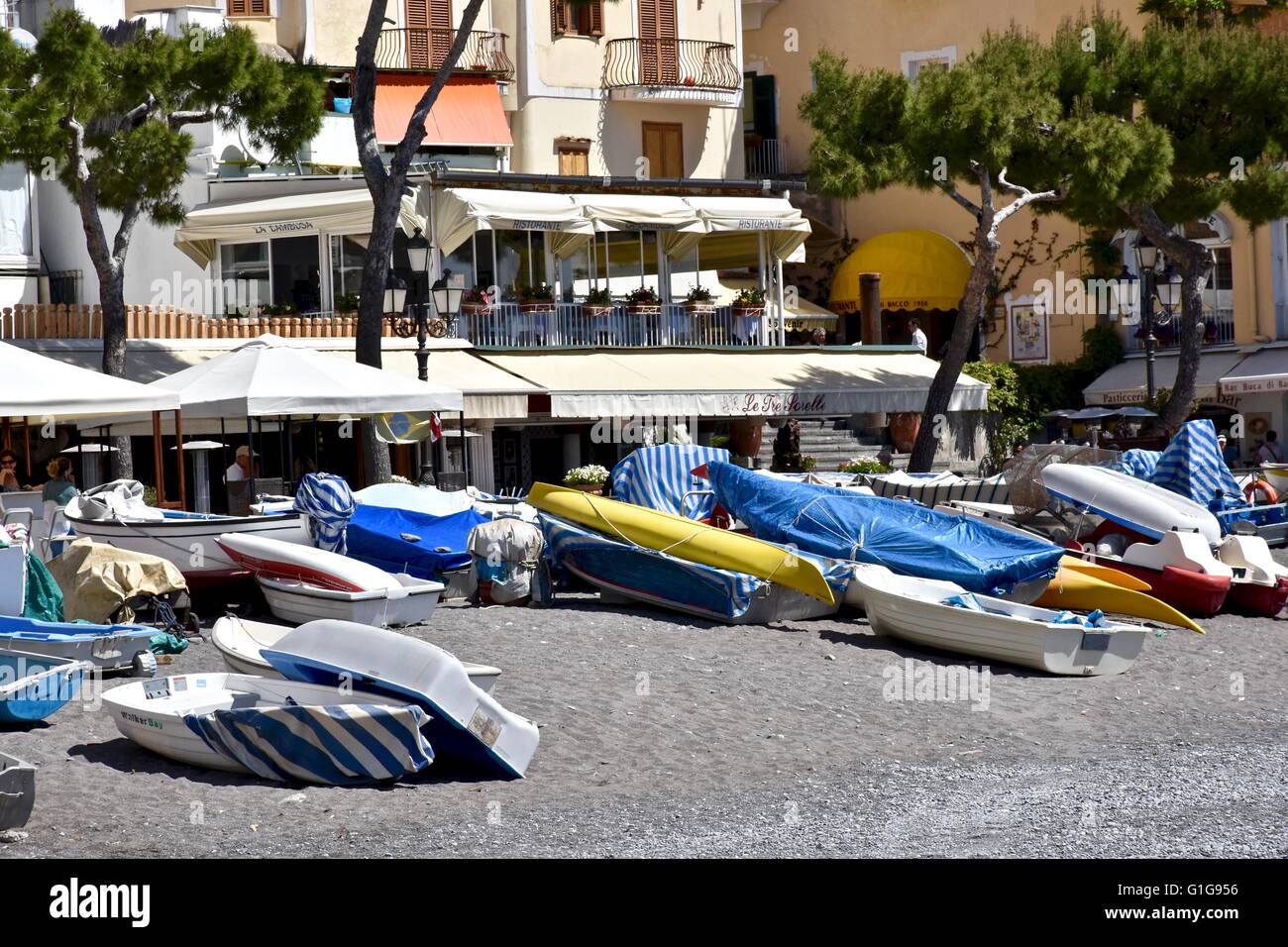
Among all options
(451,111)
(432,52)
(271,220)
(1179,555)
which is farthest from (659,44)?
(1179,555)

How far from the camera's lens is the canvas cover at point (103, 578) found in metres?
14.7

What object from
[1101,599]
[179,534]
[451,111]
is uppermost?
[451,111]

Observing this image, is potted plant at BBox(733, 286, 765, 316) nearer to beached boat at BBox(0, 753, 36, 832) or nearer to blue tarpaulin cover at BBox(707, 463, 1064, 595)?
blue tarpaulin cover at BBox(707, 463, 1064, 595)

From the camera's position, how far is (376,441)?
75.6ft

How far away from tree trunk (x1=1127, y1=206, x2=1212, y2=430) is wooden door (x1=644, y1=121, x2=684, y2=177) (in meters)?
10.8

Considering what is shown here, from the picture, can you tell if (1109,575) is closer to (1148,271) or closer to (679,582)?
(679,582)

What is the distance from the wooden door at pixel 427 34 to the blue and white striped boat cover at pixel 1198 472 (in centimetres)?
1887

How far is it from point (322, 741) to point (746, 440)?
2164 centimetres

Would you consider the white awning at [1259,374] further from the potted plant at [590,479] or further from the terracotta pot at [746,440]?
the potted plant at [590,479]

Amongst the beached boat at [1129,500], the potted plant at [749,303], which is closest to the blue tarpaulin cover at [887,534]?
the beached boat at [1129,500]

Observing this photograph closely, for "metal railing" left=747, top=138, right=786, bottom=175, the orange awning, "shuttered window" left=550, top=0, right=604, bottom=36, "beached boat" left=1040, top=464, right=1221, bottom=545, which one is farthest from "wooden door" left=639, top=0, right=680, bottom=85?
"beached boat" left=1040, top=464, right=1221, bottom=545

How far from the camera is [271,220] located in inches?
1185
